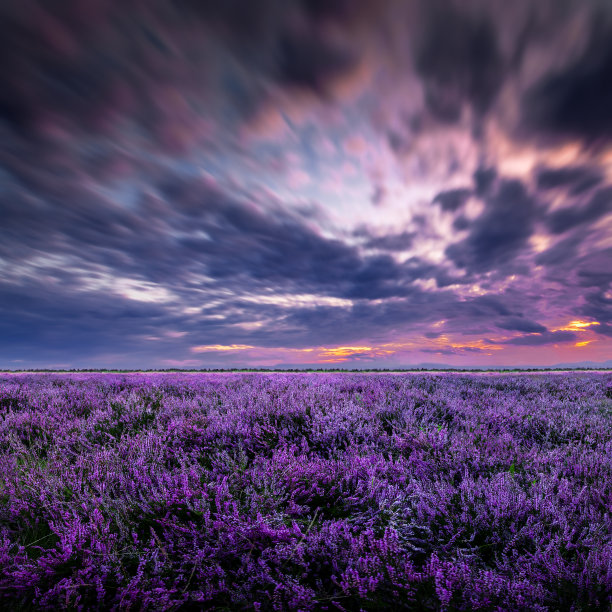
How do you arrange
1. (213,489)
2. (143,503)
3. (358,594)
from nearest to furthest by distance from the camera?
1. (358,594)
2. (143,503)
3. (213,489)

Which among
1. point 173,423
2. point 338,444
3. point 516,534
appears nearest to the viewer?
point 516,534

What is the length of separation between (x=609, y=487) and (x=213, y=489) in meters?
2.62

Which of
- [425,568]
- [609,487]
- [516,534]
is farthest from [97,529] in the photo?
[609,487]

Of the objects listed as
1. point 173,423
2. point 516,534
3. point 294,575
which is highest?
point 173,423

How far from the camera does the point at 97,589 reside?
57.4 inches

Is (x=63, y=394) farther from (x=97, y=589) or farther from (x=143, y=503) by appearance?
(x=97, y=589)

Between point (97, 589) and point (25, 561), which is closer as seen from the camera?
point (97, 589)

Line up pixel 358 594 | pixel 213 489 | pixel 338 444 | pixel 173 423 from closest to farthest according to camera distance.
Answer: pixel 358 594 < pixel 213 489 < pixel 338 444 < pixel 173 423

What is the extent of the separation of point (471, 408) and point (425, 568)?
3.63 meters

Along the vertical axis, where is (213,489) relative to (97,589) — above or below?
above

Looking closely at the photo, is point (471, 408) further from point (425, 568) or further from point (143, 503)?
point (143, 503)

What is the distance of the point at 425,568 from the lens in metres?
1.54

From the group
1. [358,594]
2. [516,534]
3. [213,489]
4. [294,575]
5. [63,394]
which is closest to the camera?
[358,594]

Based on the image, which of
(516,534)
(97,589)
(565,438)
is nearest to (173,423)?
(97,589)
